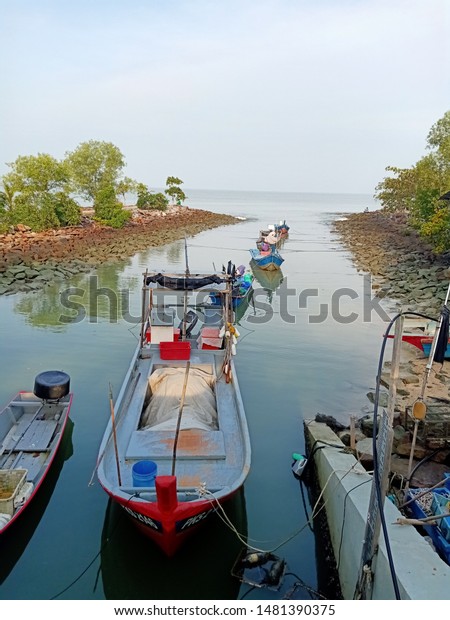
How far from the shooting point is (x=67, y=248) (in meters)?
34.5

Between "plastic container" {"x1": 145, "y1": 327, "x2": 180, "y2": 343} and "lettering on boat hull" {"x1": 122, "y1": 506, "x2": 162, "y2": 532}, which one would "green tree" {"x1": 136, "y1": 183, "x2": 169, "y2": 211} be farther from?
"lettering on boat hull" {"x1": 122, "y1": 506, "x2": 162, "y2": 532}

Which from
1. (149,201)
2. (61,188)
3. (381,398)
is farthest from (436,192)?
(149,201)

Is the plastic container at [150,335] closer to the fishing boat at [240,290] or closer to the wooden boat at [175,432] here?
the wooden boat at [175,432]

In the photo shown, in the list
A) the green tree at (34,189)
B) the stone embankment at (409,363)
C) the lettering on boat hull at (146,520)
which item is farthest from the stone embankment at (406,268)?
the green tree at (34,189)

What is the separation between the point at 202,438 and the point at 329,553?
2.57m

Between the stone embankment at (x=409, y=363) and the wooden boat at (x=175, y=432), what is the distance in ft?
8.50

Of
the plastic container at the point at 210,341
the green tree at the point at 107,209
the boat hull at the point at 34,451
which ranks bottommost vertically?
the boat hull at the point at 34,451

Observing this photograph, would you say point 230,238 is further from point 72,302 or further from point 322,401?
point 322,401

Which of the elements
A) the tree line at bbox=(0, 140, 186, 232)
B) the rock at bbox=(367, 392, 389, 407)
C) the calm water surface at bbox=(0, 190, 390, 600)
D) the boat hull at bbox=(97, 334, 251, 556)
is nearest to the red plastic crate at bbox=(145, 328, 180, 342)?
the calm water surface at bbox=(0, 190, 390, 600)

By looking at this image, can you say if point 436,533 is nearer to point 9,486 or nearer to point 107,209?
point 9,486

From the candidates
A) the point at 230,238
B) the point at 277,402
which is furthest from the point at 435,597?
the point at 230,238

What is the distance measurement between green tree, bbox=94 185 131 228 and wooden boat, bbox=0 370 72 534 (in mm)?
38012

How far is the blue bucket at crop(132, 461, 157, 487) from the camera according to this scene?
683 cm

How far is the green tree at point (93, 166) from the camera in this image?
50.2 m
